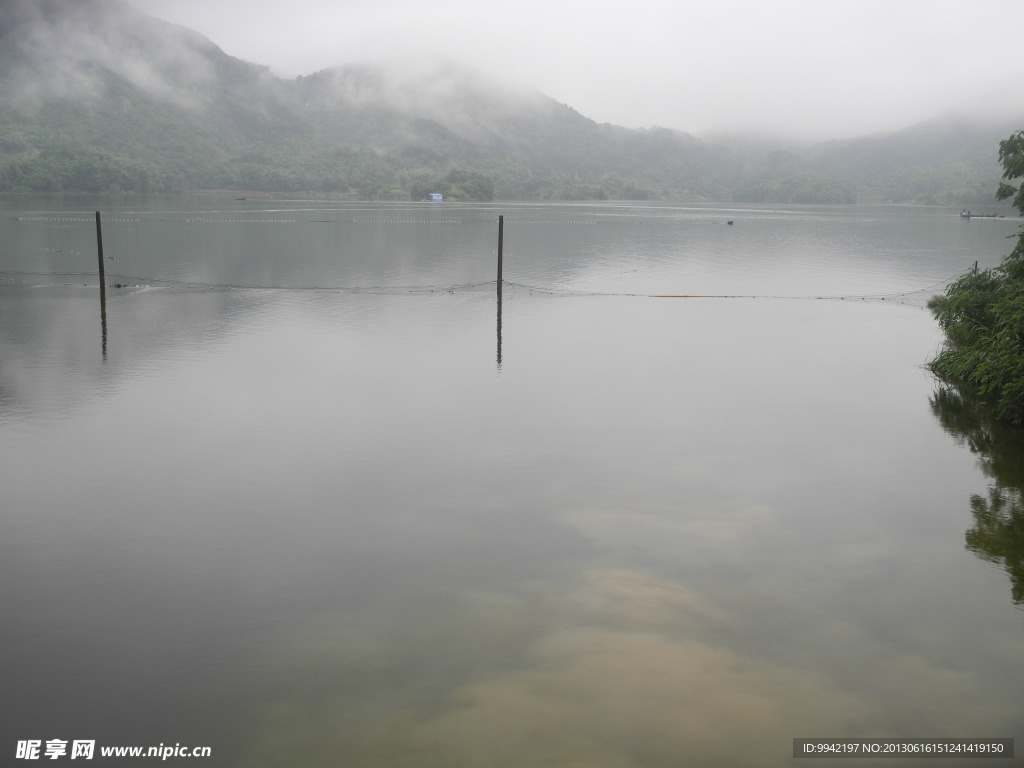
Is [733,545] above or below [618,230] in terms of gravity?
below

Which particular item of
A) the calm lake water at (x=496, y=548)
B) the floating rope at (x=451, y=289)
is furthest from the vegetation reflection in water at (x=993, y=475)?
the floating rope at (x=451, y=289)

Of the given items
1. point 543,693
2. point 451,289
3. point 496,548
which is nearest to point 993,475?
point 496,548

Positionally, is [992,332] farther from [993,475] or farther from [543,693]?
[543,693]

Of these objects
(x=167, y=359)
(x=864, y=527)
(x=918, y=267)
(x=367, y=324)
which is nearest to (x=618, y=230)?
(x=918, y=267)

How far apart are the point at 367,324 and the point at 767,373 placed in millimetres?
13103

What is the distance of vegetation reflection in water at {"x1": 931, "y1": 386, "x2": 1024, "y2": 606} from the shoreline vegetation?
15.3 inches

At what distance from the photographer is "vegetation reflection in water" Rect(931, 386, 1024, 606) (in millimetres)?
11336

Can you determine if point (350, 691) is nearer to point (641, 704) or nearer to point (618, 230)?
point (641, 704)

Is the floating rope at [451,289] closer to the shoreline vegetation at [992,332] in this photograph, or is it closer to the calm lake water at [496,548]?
the calm lake water at [496,548]

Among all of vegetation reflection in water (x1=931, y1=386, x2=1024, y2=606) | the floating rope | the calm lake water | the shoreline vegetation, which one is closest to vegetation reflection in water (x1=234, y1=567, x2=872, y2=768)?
the calm lake water

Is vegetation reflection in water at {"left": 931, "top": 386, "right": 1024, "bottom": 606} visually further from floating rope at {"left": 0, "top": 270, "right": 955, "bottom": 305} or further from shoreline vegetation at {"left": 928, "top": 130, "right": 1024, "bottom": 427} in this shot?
floating rope at {"left": 0, "top": 270, "right": 955, "bottom": 305}

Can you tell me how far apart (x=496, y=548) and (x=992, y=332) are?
51.6ft

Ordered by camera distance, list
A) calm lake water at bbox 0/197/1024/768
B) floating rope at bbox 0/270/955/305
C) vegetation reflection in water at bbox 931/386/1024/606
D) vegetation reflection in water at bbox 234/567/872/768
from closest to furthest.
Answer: vegetation reflection in water at bbox 234/567/872/768 < calm lake water at bbox 0/197/1024/768 < vegetation reflection in water at bbox 931/386/1024/606 < floating rope at bbox 0/270/955/305

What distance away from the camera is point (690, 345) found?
25375 millimetres
